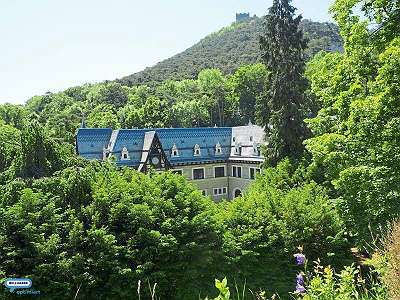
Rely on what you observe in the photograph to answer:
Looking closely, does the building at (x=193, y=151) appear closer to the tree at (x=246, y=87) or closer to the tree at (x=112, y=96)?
the tree at (x=246, y=87)

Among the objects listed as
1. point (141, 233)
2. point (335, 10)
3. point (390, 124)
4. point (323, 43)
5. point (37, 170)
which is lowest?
point (141, 233)

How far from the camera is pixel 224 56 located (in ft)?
563

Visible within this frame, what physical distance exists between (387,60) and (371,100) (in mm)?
1278

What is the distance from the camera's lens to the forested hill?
5655 inches

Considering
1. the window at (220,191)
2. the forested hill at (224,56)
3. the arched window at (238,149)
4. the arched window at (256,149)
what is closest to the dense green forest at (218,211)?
the arched window at (256,149)

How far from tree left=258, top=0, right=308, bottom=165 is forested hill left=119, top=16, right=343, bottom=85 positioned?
101011mm

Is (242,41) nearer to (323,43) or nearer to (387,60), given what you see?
(323,43)

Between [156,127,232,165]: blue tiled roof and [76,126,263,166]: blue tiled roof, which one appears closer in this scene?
[76,126,263,166]: blue tiled roof

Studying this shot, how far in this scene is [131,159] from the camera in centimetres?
4150

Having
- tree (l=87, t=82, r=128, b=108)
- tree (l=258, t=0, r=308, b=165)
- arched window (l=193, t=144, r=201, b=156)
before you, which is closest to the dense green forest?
tree (l=258, t=0, r=308, b=165)

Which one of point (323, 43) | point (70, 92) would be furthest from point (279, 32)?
point (323, 43)

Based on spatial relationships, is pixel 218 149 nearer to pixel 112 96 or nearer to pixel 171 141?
pixel 171 141

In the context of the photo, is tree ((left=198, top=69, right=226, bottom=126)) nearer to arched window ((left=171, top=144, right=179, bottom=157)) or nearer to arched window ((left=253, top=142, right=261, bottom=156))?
arched window ((left=253, top=142, right=261, bottom=156))

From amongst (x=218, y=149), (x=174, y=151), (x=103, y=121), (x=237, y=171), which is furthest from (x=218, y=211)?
A: (x=103, y=121)
